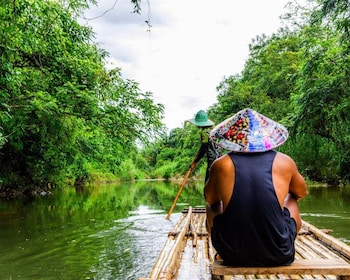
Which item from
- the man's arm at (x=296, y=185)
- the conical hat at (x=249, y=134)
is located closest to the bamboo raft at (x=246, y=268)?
the man's arm at (x=296, y=185)

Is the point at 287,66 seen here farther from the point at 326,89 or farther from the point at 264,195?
the point at 264,195

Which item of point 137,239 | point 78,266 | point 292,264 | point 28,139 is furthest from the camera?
point 28,139

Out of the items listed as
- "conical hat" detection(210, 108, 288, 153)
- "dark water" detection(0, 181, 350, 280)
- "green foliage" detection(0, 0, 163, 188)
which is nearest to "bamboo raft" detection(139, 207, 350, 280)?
"conical hat" detection(210, 108, 288, 153)

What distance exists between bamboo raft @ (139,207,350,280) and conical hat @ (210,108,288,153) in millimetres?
628

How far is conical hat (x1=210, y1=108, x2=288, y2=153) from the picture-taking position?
212cm

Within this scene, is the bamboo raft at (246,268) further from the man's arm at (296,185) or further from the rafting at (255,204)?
the man's arm at (296,185)

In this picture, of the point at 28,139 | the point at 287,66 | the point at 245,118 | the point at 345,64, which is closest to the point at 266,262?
the point at 245,118

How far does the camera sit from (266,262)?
6.93 ft

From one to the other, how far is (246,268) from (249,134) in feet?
2.28

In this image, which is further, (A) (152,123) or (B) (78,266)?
(A) (152,123)

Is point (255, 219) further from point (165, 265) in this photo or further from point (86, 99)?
point (86, 99)

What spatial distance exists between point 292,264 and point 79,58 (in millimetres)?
8215

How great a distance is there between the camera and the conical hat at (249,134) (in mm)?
2115

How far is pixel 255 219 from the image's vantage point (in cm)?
202
